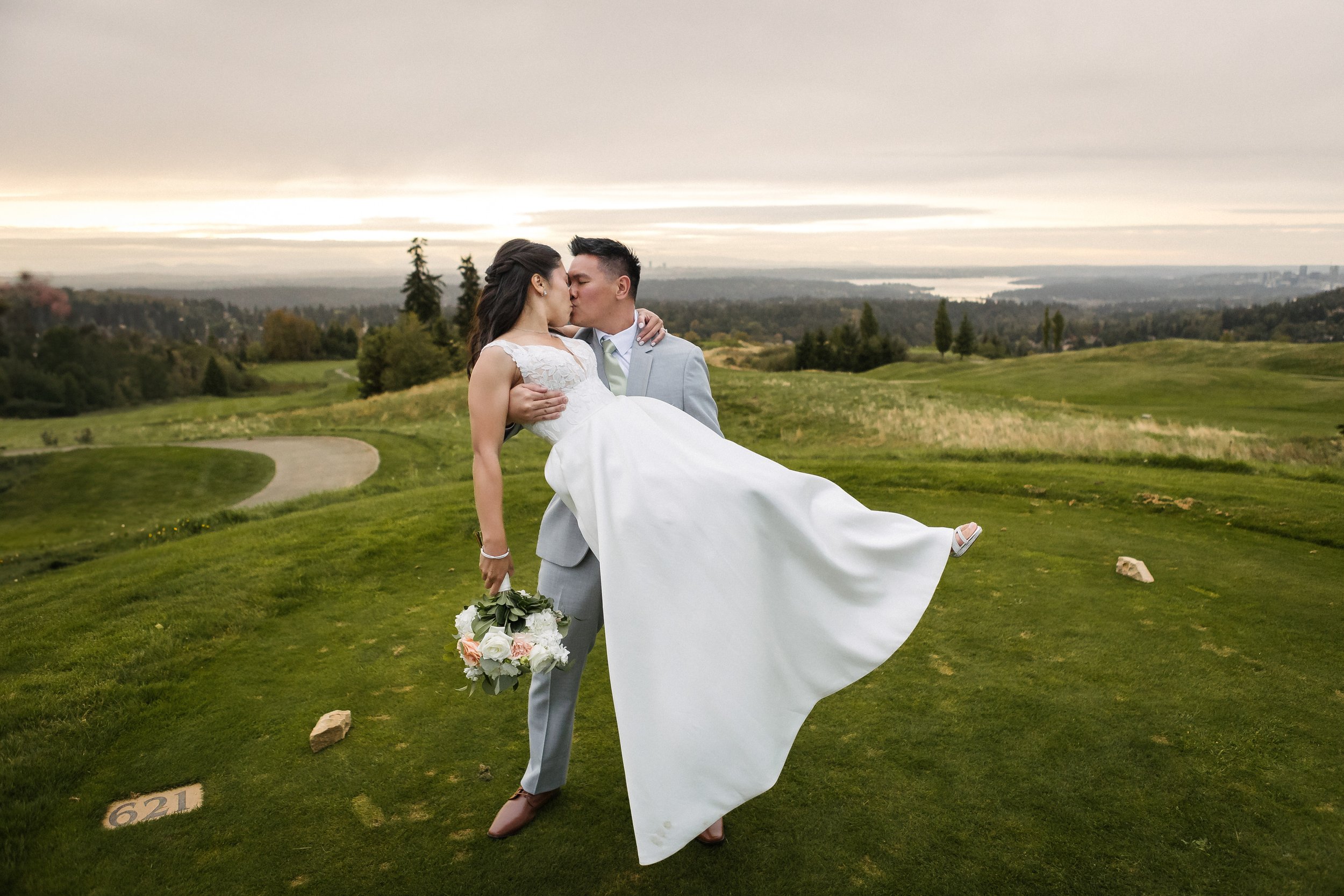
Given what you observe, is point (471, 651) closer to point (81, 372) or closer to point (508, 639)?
point (508, 639)

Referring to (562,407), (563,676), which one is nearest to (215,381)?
(563,676)

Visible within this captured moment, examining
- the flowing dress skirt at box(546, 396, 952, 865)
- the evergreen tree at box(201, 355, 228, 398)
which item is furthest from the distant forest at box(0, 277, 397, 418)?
the flowing dress skirt at box(546, 396, 952, 865)

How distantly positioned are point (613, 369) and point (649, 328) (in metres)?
0.29

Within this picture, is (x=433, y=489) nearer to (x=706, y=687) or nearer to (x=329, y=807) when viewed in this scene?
(x=329, y=807)

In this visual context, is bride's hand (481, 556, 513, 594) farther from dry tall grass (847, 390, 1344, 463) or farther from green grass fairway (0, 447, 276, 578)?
green grass fairway (0, 447, 276, 578)

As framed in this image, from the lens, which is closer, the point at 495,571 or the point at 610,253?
the point at 495,571

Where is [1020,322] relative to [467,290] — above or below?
below

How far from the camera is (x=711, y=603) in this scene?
2.82m

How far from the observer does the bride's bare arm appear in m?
3.10

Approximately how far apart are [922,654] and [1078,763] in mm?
1182

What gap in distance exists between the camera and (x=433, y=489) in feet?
33.1

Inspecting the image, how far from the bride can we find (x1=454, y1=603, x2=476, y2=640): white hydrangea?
0.75 feet

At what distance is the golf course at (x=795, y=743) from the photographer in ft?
9.78

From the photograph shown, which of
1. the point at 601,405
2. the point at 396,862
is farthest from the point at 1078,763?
the point at 396,862
